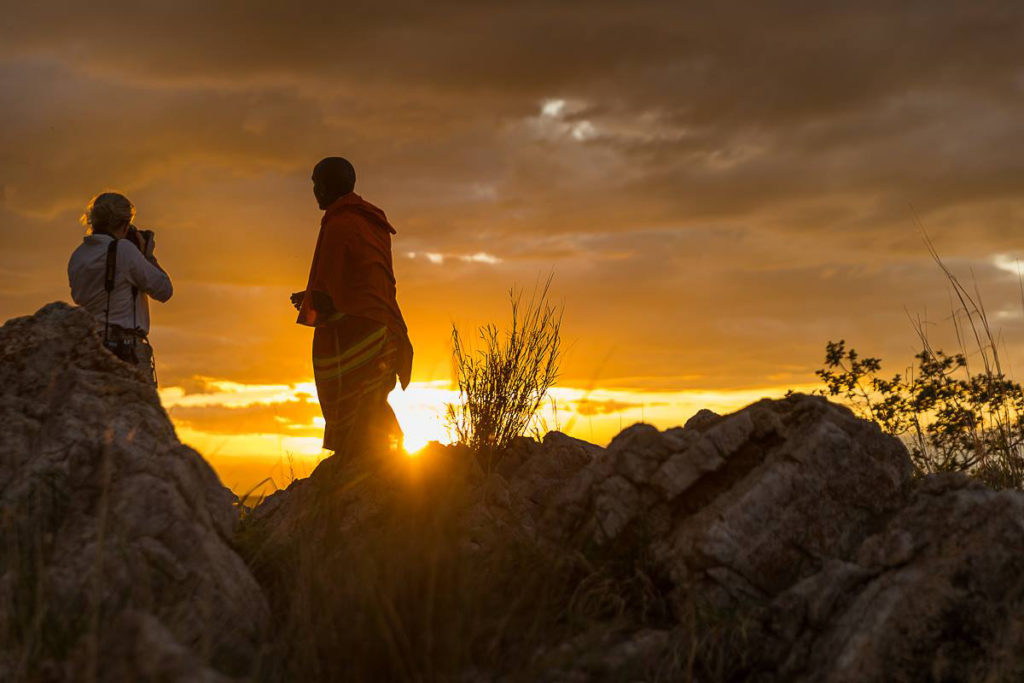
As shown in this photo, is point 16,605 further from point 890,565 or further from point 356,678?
point 890,565

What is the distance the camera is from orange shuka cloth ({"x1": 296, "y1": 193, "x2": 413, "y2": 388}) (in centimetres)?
705

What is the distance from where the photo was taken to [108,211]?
6586 millimetres

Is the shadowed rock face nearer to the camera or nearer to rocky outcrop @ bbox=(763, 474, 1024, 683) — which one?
the camera

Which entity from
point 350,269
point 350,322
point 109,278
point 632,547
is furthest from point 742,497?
point 109,278

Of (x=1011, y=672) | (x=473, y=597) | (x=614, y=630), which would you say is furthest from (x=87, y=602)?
(x=1011, y=672)

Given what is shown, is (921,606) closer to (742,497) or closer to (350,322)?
(742,497)

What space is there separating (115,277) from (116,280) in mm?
25

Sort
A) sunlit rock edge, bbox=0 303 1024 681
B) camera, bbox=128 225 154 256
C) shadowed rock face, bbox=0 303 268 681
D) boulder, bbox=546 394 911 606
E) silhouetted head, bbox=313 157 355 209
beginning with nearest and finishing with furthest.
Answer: shadowed rock face, bbox=0 303 268 681
sunlit rock edge, bbox=0 303 1024 681
boulder, bbox=546 394 911 606
camera, bbox=128 225 154 256
silhouetted head, bbox=313 157 355 209

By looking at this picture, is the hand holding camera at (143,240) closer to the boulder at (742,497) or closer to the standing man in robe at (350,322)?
the standing man in robe at (350,322)

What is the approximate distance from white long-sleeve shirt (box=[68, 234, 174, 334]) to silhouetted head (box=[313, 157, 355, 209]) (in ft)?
4.64

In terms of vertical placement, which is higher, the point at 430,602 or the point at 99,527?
the point at 99,527

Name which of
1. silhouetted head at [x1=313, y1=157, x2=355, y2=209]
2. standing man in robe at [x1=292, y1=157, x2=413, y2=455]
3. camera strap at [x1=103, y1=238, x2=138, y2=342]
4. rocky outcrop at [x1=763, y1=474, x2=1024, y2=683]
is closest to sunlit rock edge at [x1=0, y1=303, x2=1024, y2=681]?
rocky outcrop at [x1=763, y1=474, x2=1024, y2=683]

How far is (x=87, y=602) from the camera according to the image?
3859mm

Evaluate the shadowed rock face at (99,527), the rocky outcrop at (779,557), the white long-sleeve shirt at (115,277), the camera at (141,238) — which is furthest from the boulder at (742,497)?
the camera at (141,238)
